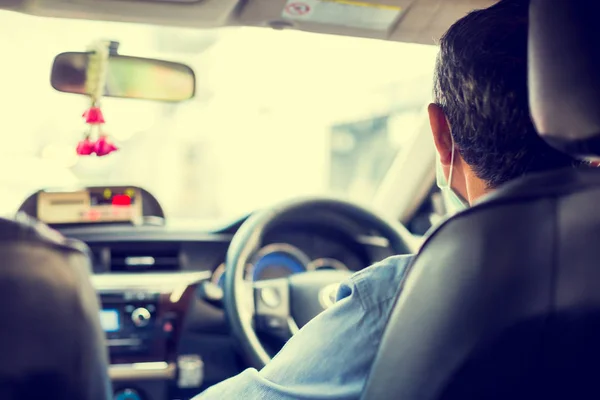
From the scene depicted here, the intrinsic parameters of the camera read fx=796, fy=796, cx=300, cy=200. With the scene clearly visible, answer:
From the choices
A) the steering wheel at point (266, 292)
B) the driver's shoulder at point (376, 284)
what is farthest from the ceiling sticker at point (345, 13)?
the driver's shoulder at point (376, 284)

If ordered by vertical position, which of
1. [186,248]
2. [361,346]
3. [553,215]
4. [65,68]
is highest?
[65,68]

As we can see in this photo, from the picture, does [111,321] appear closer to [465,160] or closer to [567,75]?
[465,160]

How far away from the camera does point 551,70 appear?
1186mm

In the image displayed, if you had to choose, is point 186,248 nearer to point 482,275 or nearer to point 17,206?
point 17,206

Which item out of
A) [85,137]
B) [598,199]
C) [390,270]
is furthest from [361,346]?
[85,137]

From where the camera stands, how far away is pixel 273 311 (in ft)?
9.00

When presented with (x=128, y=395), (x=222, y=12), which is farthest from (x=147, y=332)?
(x=222, y=12)

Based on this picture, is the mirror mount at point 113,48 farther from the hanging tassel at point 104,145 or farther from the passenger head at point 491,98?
the passenger head at point 491,98

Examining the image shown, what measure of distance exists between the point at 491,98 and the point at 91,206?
2.14 meters

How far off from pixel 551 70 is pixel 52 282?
2.56ft

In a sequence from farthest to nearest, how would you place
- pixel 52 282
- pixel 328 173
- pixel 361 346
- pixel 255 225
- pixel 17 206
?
pixel 328 173
pixel 17 206
pixel 255 225
pixel 361 346
pixel 52 282

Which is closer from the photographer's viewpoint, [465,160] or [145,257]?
[465,160]

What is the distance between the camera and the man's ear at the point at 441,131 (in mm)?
1559

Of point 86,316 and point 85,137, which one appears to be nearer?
point 86,316
